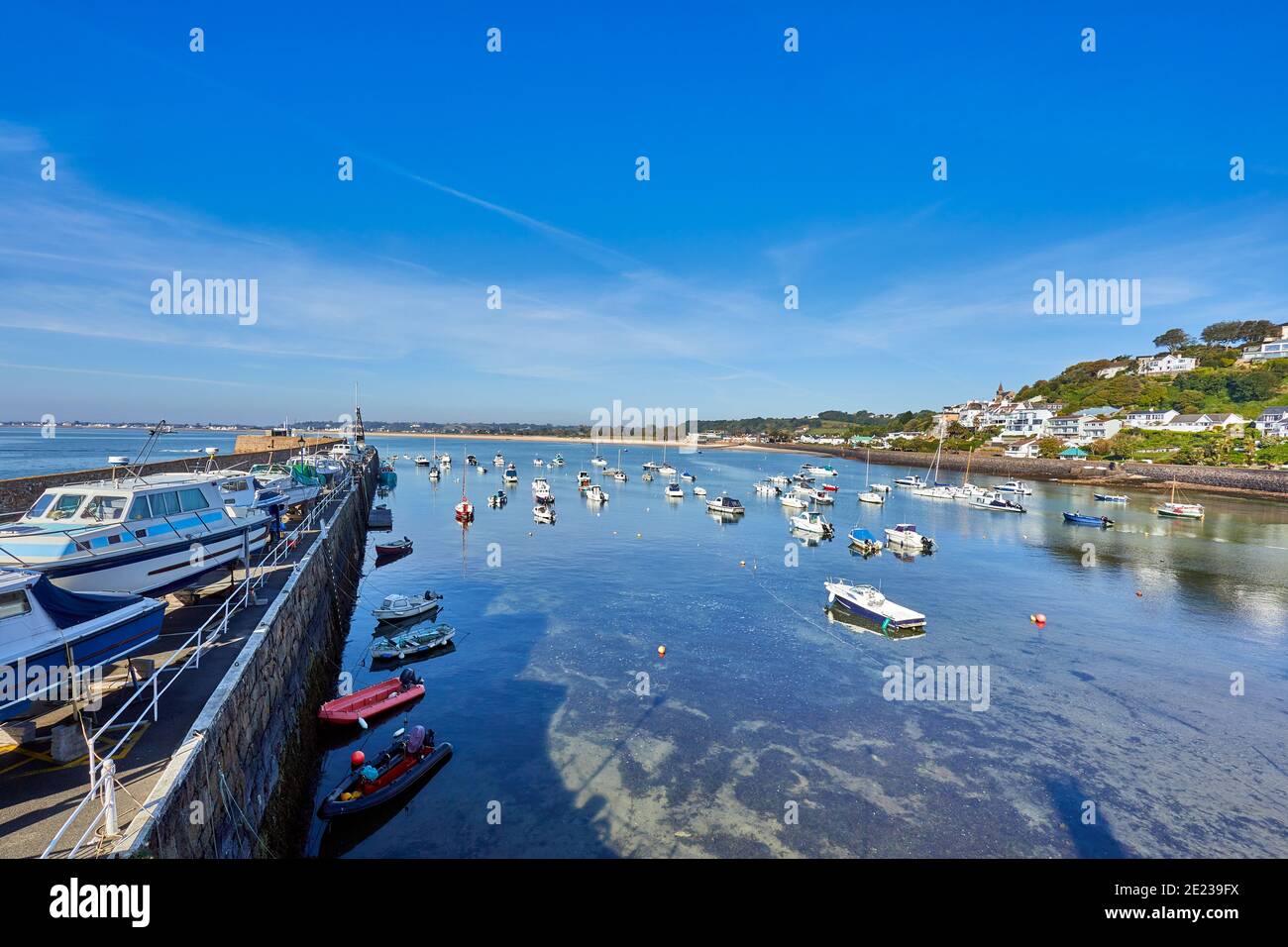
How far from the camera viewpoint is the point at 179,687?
14.6 meters

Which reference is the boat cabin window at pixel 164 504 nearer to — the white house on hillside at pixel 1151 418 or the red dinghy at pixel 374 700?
the red dinghy at pixel 374 700

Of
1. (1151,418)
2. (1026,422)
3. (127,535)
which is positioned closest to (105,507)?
(127,535)

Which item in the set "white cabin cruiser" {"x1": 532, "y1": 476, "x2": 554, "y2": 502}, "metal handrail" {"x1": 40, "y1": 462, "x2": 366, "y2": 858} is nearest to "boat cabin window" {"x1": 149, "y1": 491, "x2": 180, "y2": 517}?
"metal handrail" {"x1": 40, "y1": 462, "x2": 366, "y2": 858}

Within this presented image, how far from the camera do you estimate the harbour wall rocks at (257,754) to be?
396 inches

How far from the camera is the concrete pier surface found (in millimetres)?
9898

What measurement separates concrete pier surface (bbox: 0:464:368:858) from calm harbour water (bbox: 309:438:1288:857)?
19.3 ft

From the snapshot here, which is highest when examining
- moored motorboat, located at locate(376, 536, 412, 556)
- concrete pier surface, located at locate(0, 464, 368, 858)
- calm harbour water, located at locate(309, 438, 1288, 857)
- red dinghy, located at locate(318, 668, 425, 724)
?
concrete pier surface, located at locate(0, 464, 368, 858)

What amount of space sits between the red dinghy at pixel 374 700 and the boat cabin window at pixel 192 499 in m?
9.35

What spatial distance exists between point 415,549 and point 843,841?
146 ft

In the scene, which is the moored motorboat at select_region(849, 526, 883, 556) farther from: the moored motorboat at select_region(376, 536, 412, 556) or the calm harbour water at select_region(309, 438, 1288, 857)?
the moored motorboat at select_region(376, 536, 412, 556)

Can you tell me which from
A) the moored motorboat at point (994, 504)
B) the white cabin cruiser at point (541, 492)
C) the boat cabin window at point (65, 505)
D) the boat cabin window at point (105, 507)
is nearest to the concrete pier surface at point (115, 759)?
the boat cabin window at point (105, 507)

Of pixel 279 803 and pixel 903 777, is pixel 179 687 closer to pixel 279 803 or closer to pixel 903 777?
pixel 279 803

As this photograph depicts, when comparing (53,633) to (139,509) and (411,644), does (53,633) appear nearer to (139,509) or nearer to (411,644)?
(139,509)
